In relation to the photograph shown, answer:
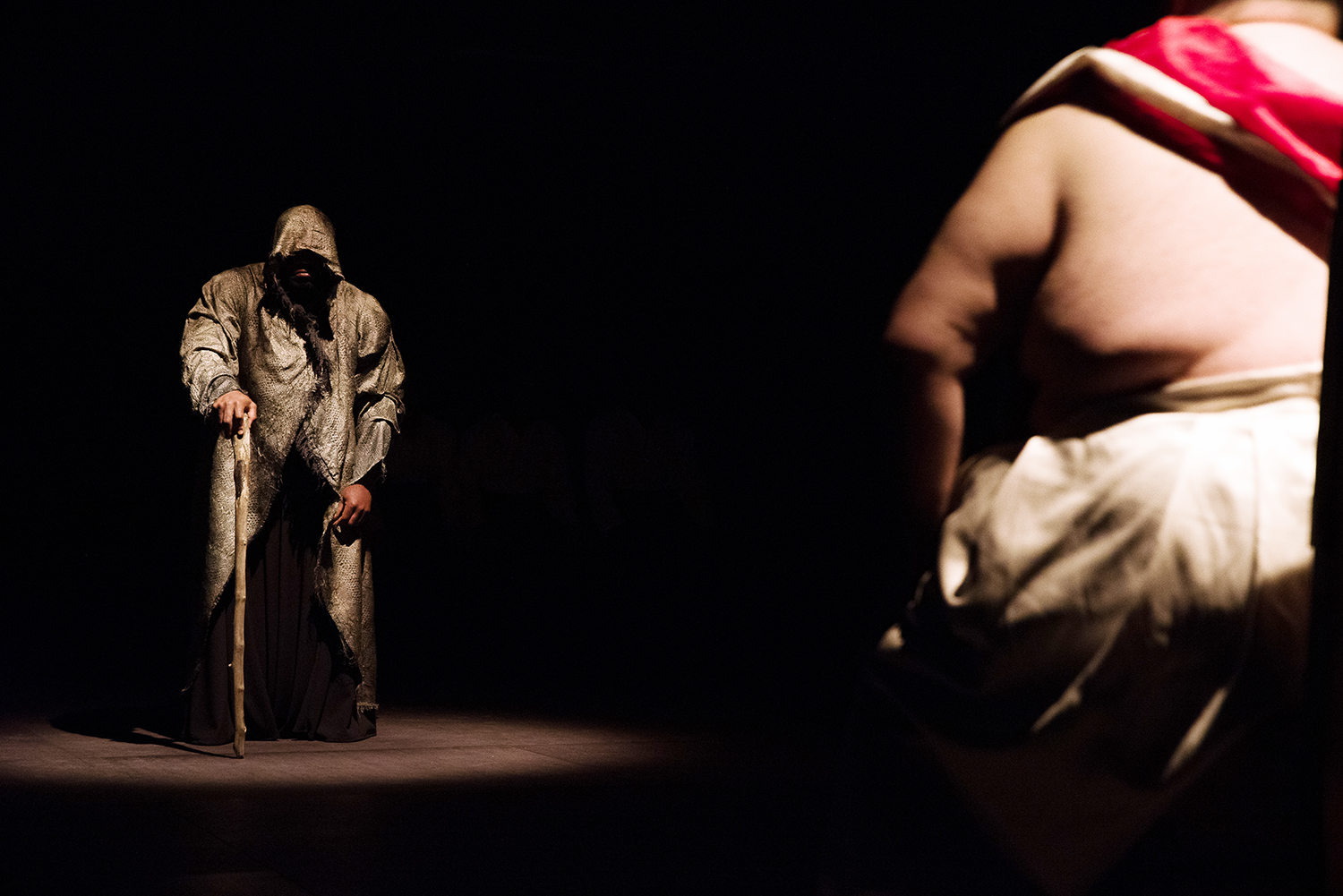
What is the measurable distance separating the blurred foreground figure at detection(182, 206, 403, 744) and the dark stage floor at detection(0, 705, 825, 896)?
18 cm

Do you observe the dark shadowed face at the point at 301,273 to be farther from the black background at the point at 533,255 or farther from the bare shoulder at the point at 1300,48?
the bare shoulder at the point at 1300,48

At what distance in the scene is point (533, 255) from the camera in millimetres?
11008

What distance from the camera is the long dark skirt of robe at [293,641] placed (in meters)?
5.30

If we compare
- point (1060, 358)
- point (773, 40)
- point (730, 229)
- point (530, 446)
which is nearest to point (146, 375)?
point (530, 446)

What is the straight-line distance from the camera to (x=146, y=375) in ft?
37.8

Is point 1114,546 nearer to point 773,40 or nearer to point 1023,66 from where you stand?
point 1023,66

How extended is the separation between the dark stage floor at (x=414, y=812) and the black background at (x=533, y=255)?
107cm

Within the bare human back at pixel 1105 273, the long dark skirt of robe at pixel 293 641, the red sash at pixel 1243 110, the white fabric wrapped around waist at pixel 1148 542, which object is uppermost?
the red sash at pixel 1243 110

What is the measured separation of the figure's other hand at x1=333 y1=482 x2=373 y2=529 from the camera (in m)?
→ 5.30

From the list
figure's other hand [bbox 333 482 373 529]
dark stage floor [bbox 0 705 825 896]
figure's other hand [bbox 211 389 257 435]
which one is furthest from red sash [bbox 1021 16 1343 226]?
figure's other hand [bbox 333 482 373 529]

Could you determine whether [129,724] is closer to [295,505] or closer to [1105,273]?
[295,505]

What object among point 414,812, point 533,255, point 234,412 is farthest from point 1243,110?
point 533,255

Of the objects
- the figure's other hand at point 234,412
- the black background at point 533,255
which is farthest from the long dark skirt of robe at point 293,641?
the black background at point 533,255

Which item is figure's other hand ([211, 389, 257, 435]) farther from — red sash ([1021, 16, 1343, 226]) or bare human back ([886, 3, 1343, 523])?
red sash ([1021, 16, 1343, 226])
